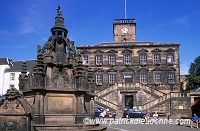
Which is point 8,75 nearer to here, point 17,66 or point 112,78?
point 17,66

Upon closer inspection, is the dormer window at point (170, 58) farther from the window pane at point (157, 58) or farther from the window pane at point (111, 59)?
the window pane at point (111, 59)

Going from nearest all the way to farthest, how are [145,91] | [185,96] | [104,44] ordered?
[185,96] < [145,91] < [104,44]

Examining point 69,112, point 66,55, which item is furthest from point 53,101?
point 66,55

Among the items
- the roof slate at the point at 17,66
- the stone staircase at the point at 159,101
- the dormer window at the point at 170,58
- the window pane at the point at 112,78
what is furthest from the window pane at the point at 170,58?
the roof slate at the point at 17,66

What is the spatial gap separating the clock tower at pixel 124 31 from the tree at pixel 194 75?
15597 mm

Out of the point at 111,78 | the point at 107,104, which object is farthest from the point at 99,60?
the point at 107,104

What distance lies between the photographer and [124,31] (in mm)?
53938

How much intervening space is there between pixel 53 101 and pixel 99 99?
23.8m

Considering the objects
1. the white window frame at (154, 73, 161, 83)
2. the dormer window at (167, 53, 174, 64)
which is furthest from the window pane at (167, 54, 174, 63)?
the white window frame at (154, 73, 161, 83)

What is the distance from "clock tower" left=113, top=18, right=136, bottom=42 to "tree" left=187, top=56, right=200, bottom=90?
1560cm

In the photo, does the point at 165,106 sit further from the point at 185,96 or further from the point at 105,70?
the point at 105,70

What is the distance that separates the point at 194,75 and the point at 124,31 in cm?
1902

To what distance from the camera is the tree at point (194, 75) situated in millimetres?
53219

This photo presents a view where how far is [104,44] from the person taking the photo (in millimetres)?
48250
